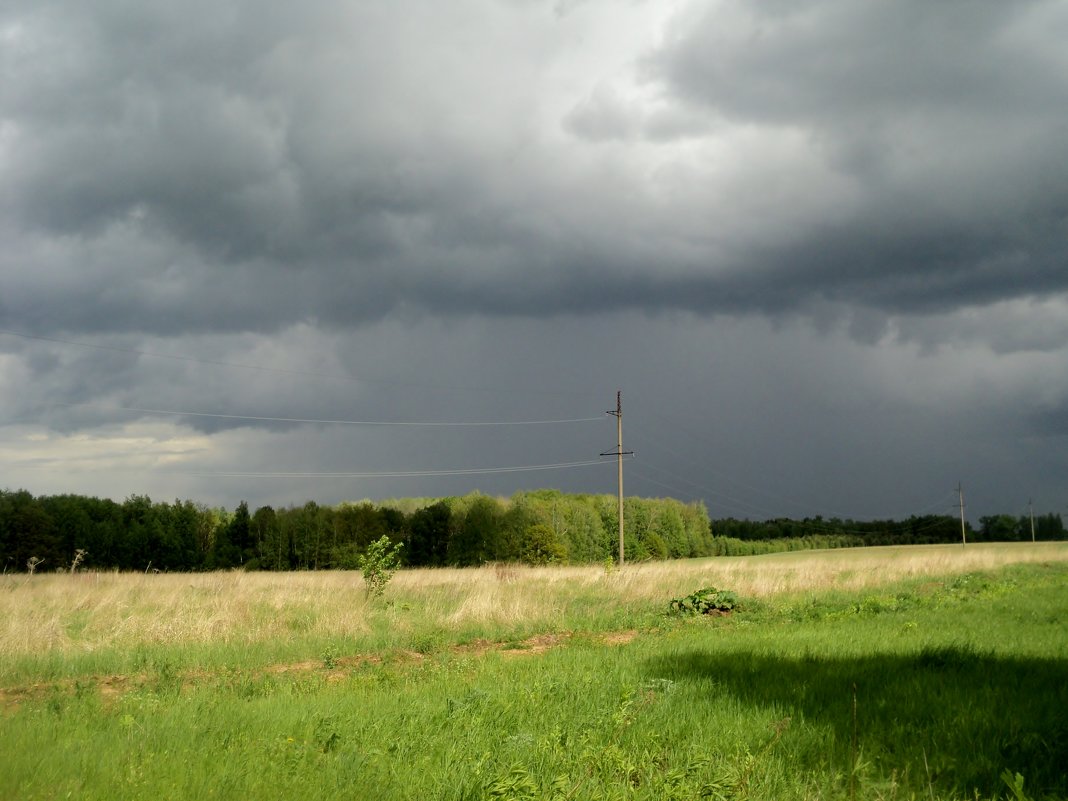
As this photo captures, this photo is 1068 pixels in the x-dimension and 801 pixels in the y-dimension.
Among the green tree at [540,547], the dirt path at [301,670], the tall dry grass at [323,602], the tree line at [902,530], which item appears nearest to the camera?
the dirt path at [301,670]

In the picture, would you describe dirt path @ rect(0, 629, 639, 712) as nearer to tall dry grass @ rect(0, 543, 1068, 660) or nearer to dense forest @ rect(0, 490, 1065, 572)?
tall dry grass @ rect(0, 543, 1068, 660)

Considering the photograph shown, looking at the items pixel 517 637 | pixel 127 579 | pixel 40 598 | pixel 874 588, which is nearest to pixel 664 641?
pixel 517 637

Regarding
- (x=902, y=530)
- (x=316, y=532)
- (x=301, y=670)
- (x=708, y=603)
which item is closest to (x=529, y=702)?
(x=301, y=670)

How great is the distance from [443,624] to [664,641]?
15.4 ft

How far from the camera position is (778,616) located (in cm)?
1673

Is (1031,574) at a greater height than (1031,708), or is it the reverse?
(1031,708)

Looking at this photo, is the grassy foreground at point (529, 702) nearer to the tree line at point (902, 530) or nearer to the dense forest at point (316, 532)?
the dense forest at point (316, 532)

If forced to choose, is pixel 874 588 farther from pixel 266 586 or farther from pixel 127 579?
pixel 127 579

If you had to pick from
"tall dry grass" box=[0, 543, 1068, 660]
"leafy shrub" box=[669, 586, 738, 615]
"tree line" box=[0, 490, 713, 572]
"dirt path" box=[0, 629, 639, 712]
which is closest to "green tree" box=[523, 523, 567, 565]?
"tree line" box=[0, 490, 713, 572]

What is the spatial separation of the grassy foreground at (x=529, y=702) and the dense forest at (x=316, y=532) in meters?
26.0

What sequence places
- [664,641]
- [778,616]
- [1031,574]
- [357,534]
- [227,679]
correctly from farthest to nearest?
[357,534] < [1031,574] < [778,616] < [664,641] < [227,679]

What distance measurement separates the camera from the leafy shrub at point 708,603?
17.3 m

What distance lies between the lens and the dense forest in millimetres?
48438

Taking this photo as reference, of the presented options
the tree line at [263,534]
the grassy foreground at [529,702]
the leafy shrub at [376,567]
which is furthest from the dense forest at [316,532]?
the grassy foreground at [529,702]
